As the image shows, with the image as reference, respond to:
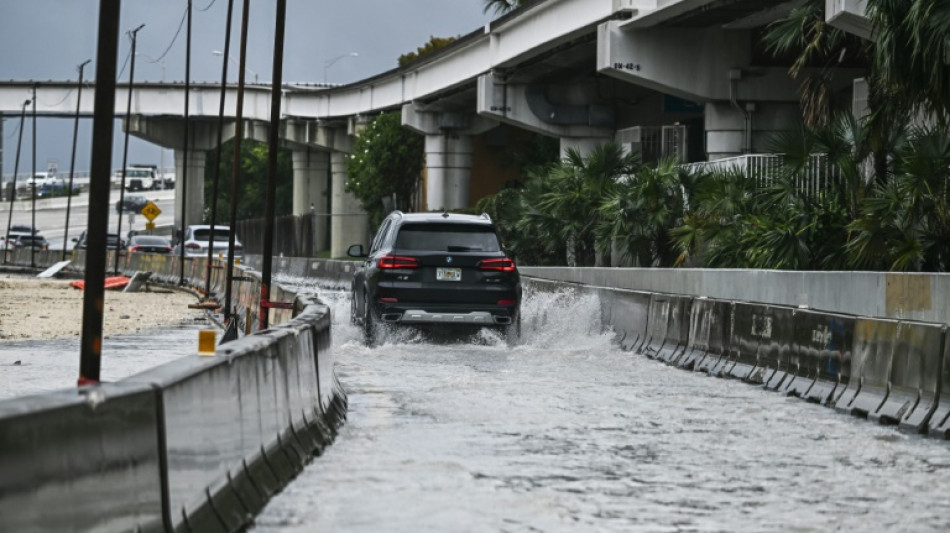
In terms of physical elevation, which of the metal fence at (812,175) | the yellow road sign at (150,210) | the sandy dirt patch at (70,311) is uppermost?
the yellow road sign at (150,210)

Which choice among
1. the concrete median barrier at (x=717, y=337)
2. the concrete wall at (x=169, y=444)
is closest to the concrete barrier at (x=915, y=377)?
the concrete wall at (x=169, y=444)

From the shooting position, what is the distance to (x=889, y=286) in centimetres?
2148

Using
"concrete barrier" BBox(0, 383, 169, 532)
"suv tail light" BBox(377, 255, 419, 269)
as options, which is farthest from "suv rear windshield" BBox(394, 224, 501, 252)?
"concrete barrier" BBox(0, 383, 169, 532)

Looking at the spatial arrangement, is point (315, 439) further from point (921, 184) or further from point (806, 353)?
point (921, 184)

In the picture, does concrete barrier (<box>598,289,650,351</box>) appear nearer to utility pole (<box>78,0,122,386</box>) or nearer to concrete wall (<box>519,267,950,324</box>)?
concrete wall (<box>519,267,950,324</box>)

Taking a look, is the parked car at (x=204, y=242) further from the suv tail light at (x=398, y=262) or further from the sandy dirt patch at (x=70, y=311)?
the suv tail light at (x=398, y=262)

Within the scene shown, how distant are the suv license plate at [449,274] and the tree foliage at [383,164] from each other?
57066 millimetres

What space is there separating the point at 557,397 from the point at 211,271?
33.2 meters

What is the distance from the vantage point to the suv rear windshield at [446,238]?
23156 mm

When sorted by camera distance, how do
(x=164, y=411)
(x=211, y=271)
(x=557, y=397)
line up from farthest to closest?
(x=211, y=271)
(x=557, y=397)
(x=164, y=411)

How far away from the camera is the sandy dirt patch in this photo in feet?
105

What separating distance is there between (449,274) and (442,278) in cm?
11

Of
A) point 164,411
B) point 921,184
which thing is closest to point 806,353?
point 921,184

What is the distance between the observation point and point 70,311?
4059cm
